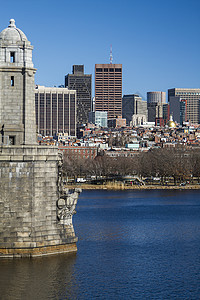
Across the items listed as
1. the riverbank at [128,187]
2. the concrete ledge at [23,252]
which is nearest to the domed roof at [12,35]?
the concrete ledge at [23,252]

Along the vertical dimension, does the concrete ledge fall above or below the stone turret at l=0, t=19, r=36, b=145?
below

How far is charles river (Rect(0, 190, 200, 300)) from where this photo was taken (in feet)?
109

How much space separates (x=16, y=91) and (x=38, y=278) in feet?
33.2

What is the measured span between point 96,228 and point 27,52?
19.8 metres

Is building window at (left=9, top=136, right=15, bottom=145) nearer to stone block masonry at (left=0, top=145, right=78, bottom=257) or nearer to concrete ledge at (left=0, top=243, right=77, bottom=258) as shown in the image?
stone block masonry at (left=0, top=145, right=78, bottom=257)

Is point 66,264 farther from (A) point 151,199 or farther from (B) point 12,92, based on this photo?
(A) point 151,199

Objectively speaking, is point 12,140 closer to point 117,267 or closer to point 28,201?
point 28,201

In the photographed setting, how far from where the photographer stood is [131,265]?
38781 mm

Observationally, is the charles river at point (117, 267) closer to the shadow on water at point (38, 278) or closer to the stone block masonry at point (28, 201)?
the shadow on water at point (38, 278)

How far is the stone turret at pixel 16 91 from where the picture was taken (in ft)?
124

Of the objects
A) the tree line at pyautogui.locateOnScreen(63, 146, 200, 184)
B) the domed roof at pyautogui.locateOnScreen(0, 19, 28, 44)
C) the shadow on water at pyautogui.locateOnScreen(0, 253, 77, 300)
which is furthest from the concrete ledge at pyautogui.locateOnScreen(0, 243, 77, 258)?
the tree line at pyautogui.locateOnScreen(63, 146, 200, 184)

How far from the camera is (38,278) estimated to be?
34.6 m

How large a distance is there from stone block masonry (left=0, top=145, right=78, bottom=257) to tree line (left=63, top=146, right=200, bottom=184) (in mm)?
88337

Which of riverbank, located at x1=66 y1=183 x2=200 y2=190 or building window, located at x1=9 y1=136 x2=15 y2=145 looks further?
riverbank, located at x1=66 y1=183 x2=200 y2=190
